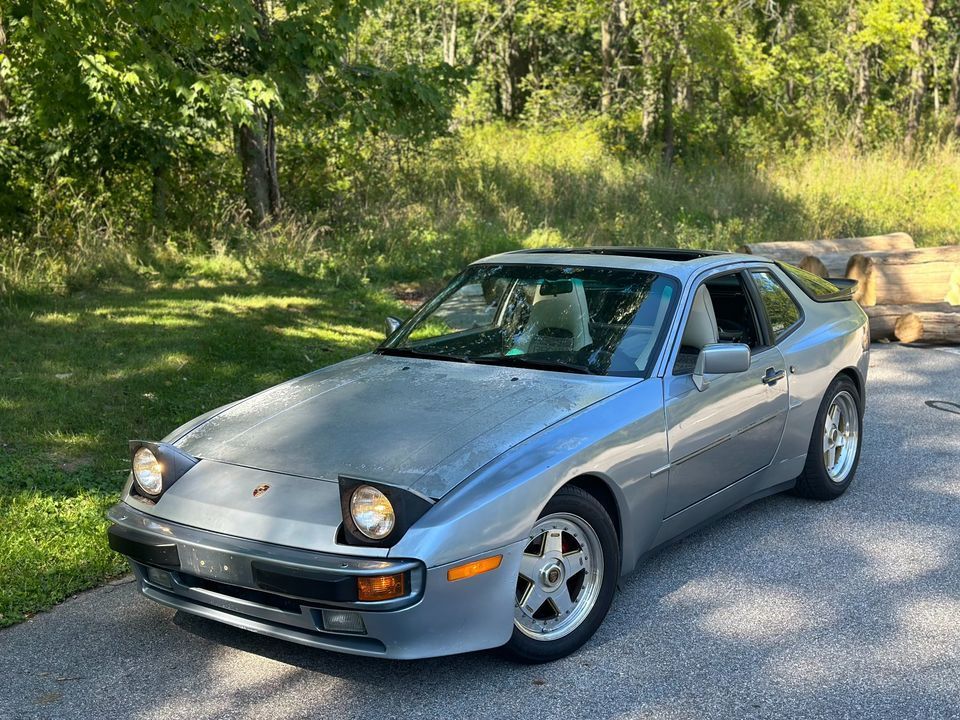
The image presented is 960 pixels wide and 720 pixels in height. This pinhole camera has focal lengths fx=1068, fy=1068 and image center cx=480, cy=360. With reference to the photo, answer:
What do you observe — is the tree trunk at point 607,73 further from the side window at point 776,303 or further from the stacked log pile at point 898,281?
the side window at point 776,303

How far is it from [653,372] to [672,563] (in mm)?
1018

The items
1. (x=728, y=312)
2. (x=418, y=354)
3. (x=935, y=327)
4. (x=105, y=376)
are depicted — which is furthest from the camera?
(x=935, y=327)

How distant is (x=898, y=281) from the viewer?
12422mm

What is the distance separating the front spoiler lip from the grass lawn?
1077 mm

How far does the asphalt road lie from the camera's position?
3.75 meters

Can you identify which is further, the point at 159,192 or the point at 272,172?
the point at 272,172

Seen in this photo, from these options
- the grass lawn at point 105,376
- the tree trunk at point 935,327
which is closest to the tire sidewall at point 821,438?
the grass lawn at point 105,376

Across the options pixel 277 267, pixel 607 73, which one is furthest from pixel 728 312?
pixel 607 73

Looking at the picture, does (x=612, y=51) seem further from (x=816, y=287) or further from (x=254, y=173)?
(x=816, y=287)

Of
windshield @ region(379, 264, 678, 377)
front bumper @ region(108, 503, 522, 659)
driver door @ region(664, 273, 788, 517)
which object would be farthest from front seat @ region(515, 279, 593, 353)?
front bumper @ region(108, 503, 522, 659)

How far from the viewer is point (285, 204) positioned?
50.9ft

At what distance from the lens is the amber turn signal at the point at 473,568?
363cm

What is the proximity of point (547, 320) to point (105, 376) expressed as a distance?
4413mm

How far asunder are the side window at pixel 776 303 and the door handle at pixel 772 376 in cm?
24
